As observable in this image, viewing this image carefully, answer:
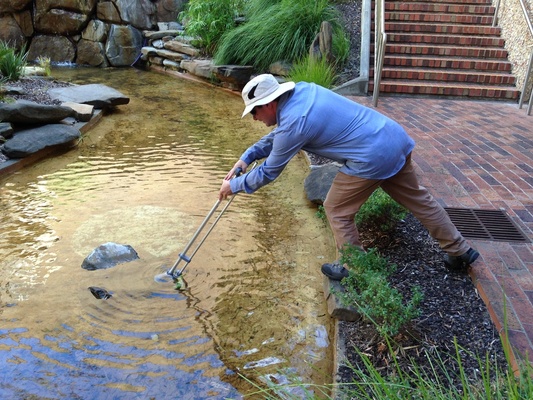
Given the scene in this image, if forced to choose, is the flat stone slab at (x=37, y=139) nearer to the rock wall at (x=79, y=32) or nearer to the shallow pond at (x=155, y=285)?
the shallow pond at (x=155, y=285)

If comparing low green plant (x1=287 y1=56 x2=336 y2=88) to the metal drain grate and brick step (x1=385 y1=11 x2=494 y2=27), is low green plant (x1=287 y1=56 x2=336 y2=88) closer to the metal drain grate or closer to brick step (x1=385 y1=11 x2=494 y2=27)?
brick step (x1=385 y1=11 x2=494 y2=27)

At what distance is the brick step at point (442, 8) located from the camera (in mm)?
9602

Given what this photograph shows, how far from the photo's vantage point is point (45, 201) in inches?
194

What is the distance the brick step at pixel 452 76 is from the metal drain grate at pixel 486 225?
191 inches

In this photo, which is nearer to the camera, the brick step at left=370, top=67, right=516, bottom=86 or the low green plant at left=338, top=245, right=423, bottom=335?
the low green plant at left=338, top=245, right=423, bottom=335

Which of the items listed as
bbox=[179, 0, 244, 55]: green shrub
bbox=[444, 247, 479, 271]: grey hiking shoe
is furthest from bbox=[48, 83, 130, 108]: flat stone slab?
bbox=[444, 247, 479, 271]: grey hiking shoe

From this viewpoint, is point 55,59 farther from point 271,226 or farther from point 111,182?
point 271,226

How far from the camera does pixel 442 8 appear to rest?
31.6ft

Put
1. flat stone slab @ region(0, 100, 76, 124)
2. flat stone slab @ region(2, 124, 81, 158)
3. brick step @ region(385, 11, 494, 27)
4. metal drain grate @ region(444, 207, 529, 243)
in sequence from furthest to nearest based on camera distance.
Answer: brick step @ region(385, 11, 494, 27) < flat stone slab @ region(0, 100, 76, 124) < flat stone slab @ region(2, 124, 81, 158) < metal drain grate @ region(444, 207, 529, 243)

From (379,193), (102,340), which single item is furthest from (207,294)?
(379,193)

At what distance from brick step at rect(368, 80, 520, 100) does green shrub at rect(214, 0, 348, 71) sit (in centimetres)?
161

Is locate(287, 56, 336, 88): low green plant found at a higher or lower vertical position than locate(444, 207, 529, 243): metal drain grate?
higher

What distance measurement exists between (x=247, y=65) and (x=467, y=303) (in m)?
7.37

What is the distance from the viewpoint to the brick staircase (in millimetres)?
8266
